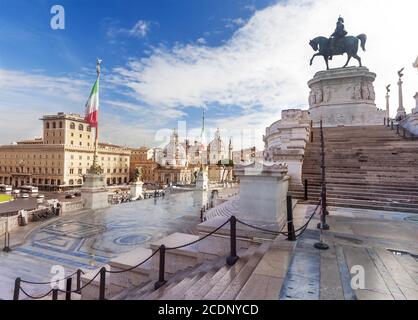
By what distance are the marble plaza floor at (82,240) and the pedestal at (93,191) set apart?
1973 millimetres

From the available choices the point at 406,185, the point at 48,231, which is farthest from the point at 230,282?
the point at 48,231

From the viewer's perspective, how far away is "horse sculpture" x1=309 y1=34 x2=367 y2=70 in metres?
26.0

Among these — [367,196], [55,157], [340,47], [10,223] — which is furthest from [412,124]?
[55,157]

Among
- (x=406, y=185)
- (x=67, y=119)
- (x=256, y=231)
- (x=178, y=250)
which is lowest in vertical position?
(x=178, y=250)

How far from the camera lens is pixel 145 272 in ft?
17.3

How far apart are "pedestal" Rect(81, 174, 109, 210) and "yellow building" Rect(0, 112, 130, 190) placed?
175 feet

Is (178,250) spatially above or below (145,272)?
above

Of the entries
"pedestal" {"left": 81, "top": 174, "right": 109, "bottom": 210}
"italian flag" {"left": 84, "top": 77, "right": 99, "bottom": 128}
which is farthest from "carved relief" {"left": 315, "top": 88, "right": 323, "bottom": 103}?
"pedestal" {"left": 81, "top": 174, "right": 109, "bottom": 210}

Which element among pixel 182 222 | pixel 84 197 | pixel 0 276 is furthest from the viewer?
pixel 84 197

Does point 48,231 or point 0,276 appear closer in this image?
point 0,276

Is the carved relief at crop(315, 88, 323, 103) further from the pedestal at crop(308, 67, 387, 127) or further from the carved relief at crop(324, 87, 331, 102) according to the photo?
the carved relief at crop(324, 87, 331, 102)

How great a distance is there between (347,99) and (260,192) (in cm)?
2514

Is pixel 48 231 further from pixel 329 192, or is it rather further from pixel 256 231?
pixel 329 192
